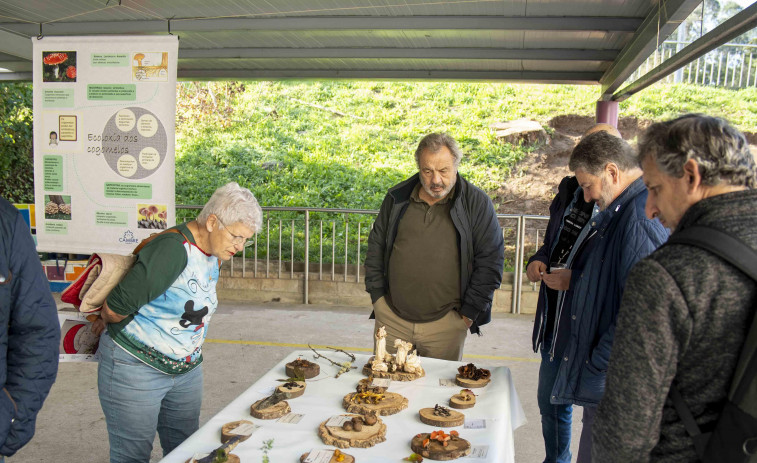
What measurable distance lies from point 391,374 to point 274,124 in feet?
43.8

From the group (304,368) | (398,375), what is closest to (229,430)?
(304,368)

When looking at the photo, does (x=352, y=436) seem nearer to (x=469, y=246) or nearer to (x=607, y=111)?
(x=469, y=246)

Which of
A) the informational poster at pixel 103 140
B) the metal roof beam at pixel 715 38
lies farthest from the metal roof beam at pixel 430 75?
the informational poster at pixel 103 140

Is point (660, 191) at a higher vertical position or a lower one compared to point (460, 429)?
higher

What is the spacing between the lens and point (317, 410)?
7.53 ft

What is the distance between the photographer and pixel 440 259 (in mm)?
3219

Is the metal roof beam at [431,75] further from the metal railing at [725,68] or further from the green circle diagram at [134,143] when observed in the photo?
the metal railing at [725,68]

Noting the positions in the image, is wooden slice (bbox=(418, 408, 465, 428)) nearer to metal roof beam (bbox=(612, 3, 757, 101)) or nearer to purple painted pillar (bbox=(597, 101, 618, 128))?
metal roof beam (bbox=(612, 3, 757, 101))

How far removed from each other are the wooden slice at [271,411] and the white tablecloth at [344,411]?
0.06 feet

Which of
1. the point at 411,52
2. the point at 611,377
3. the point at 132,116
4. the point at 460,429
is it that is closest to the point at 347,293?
the point at 411,52

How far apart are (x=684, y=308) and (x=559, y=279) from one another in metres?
1.43

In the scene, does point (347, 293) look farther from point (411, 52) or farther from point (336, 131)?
point (336, 131)

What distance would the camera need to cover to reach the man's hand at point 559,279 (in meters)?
2.64

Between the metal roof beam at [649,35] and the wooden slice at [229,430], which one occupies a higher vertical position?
the metal roof beam at [649,35]
